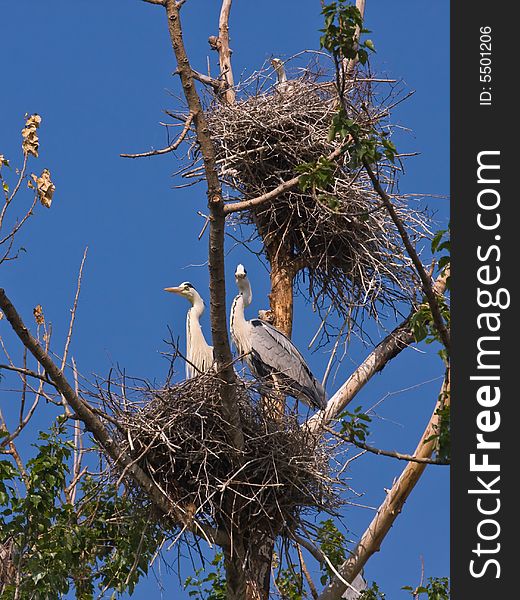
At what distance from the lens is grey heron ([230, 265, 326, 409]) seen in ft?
24.6

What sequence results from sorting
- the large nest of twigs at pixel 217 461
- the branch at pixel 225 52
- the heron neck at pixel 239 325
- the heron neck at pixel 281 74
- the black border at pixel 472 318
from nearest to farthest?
the black border at pixel 472 318 < the large nest of twigs at pixel 217 461 < the heron neck at pixel 239 325 < the branch at pixel 225 52 < the heron neck at pixel 281 74

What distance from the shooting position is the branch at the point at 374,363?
7238 mm

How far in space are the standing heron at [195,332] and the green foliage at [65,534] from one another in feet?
4.65

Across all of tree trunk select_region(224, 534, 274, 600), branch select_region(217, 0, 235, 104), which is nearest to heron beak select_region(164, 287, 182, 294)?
branch select_region(217, 0, 235, 104)

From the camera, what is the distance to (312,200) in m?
7.53

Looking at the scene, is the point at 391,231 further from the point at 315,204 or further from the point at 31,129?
the point at 31,129

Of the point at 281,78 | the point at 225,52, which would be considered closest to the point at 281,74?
the point at 281,78

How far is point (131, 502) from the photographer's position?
621 centimetres

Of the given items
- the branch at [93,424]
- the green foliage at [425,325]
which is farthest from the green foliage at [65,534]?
the green foliage at [425,325]

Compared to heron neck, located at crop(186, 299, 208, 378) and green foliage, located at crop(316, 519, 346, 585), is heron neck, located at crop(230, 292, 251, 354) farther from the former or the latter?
green foliage, located at crop(316, 519, 346, 585)

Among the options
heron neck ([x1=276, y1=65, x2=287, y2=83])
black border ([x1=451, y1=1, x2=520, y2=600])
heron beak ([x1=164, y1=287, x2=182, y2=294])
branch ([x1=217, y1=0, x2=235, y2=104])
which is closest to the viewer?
black border ([x1=451, y1=1, x2=520, y2=600])

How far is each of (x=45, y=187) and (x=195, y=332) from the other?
2.40 metres

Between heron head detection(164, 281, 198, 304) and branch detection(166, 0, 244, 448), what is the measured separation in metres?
2.58

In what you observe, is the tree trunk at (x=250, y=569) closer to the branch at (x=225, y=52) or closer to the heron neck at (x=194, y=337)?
the heron neck at (x=194, y=337)
